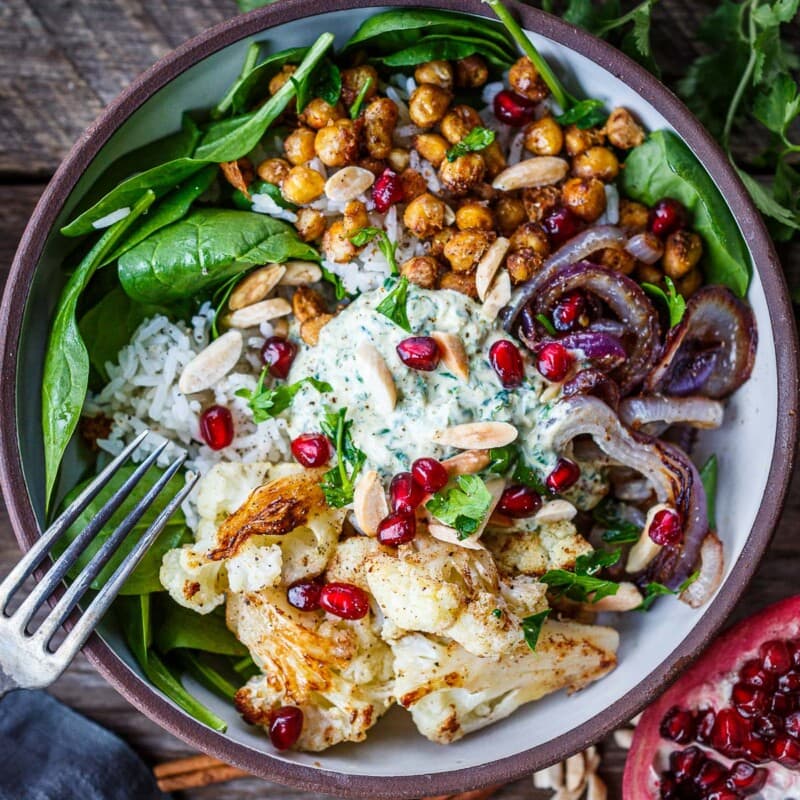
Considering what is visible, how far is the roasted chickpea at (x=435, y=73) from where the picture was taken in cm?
279

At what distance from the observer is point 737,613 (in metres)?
3.33

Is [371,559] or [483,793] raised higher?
[371,559]

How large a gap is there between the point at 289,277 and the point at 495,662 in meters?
1.20

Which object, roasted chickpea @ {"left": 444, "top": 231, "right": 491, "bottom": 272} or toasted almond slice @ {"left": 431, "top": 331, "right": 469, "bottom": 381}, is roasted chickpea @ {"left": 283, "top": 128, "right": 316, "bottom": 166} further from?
toasted almond slice @ {"left": 431, "top": 331, "right": 469, "bottom": 381}

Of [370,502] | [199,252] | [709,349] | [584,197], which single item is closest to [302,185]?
[199,252]

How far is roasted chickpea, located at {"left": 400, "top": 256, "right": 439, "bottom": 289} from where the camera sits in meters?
2.72

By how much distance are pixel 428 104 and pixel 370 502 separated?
1.10m

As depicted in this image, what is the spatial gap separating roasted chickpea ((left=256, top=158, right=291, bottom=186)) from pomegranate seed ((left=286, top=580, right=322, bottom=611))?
43.8 inches

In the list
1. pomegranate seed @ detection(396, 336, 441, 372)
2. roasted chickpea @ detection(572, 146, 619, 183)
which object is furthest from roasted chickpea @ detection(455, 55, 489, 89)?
pomegranate seed @ detection(396, 336, 441, 372)

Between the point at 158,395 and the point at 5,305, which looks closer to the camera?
the point at 5,305

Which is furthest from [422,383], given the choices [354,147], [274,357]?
[354,147]

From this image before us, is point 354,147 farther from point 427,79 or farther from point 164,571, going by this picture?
point 164,571

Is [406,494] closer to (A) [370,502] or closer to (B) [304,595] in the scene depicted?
(A) [370,502]

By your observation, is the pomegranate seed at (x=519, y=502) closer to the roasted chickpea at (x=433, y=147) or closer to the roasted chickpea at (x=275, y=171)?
the roasted chickpea at (x=433, y=147)
